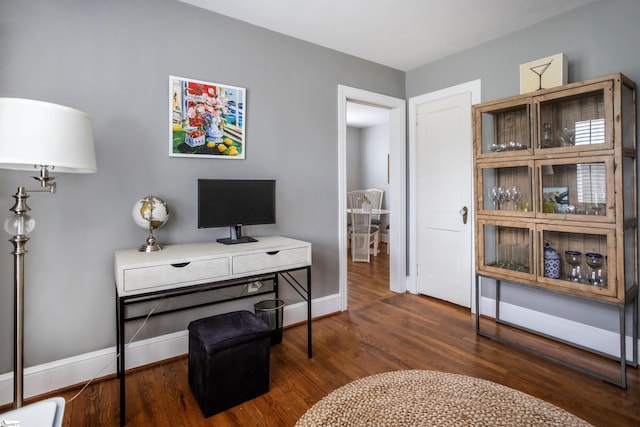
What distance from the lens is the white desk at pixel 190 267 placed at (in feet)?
5.55

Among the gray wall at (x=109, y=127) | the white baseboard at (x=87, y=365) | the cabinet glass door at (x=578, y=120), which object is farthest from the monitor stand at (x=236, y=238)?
the cabinet glass door at (x=578, y=120)

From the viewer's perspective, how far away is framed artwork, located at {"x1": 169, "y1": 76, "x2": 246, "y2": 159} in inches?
91.7

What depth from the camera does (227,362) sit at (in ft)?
5.96

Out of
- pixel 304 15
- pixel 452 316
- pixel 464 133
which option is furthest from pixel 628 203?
pixel 304 15

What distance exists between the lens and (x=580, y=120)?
237cm

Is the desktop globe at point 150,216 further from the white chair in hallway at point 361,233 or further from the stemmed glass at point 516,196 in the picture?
the white chair in hallway at point 361,233

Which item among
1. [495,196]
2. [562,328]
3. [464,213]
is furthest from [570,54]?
[562,328]

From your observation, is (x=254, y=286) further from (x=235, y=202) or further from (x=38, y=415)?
(x=38, y=415)

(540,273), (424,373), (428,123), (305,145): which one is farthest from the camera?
(428,123)

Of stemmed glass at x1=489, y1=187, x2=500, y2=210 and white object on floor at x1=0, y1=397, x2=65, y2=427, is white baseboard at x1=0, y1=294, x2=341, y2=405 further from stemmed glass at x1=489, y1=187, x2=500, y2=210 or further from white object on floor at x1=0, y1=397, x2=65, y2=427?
stemmed glass at x1=489, y1=187, x2=500, y2=210

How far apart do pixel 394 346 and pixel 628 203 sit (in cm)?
195

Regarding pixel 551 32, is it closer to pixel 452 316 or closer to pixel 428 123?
pixel 428 123

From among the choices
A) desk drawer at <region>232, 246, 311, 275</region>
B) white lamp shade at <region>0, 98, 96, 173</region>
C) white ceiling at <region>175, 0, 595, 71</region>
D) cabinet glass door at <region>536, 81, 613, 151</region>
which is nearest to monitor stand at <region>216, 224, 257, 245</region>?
desk drawer at <region>232, 246, 311, 275</region>

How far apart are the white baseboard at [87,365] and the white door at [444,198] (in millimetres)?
2573
